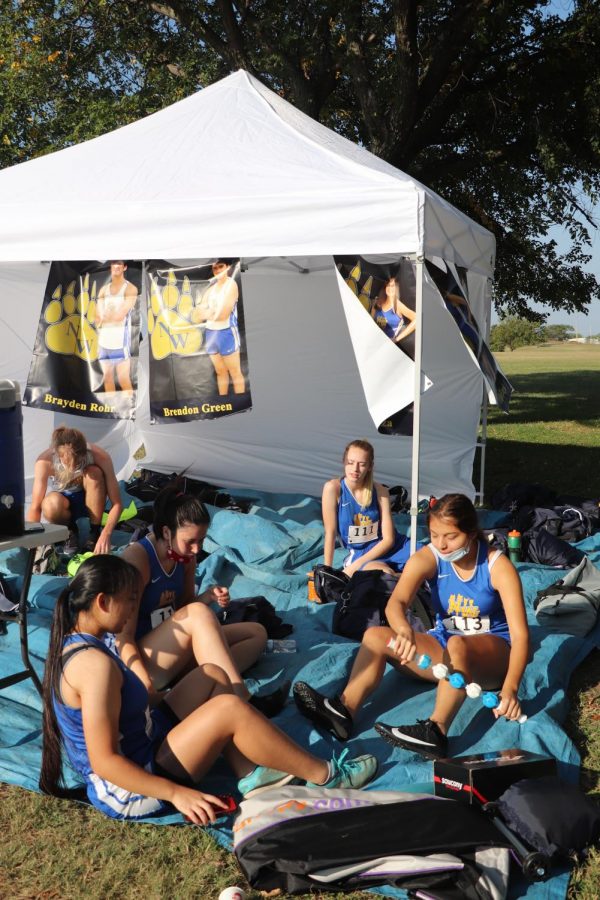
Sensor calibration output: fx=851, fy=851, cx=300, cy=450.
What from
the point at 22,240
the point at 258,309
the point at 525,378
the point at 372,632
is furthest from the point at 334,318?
the point at 525,378

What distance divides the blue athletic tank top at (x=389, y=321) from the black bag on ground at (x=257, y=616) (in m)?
1.55

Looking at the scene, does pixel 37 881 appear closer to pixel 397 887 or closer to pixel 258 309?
pixel 397 887

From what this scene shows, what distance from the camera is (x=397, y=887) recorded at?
7.65 ft

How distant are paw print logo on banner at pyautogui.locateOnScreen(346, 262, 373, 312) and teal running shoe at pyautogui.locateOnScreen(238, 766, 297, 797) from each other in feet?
8.34

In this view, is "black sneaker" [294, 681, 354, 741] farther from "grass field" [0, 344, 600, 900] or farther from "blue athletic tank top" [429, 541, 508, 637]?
"grass field" [0, 344, 600, 900]

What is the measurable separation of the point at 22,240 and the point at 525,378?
2542 centimetres

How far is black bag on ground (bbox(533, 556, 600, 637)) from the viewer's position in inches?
175

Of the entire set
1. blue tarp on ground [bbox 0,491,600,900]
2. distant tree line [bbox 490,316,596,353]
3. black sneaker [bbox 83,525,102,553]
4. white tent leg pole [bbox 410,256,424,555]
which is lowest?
blue tarp on ground [bbox 0,491,600,900]

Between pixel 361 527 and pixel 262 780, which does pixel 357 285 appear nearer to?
pixel 361 527

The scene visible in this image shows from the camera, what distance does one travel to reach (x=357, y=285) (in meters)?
4.57

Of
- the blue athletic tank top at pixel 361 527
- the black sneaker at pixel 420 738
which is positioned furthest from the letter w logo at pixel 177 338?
the black sneaker at pixel 420 738

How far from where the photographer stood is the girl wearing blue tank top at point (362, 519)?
479 cm

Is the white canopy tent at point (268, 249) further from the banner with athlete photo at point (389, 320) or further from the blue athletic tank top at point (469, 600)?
the blue athletic tank top at point (469, 600)

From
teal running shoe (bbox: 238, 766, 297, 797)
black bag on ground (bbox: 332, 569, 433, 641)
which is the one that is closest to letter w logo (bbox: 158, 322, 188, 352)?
black bag on ground (bbox: 332, 569, 433, 641)
